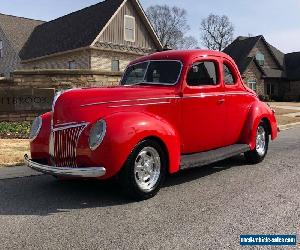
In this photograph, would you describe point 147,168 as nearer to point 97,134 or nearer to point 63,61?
point 97,134

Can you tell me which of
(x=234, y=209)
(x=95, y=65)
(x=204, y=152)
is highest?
(x=95, y=65)

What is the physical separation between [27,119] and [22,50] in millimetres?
24359

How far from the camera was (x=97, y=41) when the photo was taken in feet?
94.7

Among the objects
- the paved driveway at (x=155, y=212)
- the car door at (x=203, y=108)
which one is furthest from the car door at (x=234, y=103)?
the paved driveway at (x=155, y=212)

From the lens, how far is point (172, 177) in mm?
6906

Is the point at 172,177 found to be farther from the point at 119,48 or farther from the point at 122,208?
the point at 119,48

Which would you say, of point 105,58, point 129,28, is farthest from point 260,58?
point 105,58

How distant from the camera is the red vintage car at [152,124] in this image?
5.20 metres

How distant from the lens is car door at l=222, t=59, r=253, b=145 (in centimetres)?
733

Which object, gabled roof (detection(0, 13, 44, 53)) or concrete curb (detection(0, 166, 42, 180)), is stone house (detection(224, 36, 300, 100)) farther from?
concrete curb (detection(0, 166, 42, 180))

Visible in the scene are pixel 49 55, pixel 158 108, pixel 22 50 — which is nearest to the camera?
pixel 158 108

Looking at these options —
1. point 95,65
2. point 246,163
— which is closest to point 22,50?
point 95,65

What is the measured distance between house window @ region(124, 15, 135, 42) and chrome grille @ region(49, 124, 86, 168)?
26280 millimetres

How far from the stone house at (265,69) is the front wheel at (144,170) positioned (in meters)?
40.5
